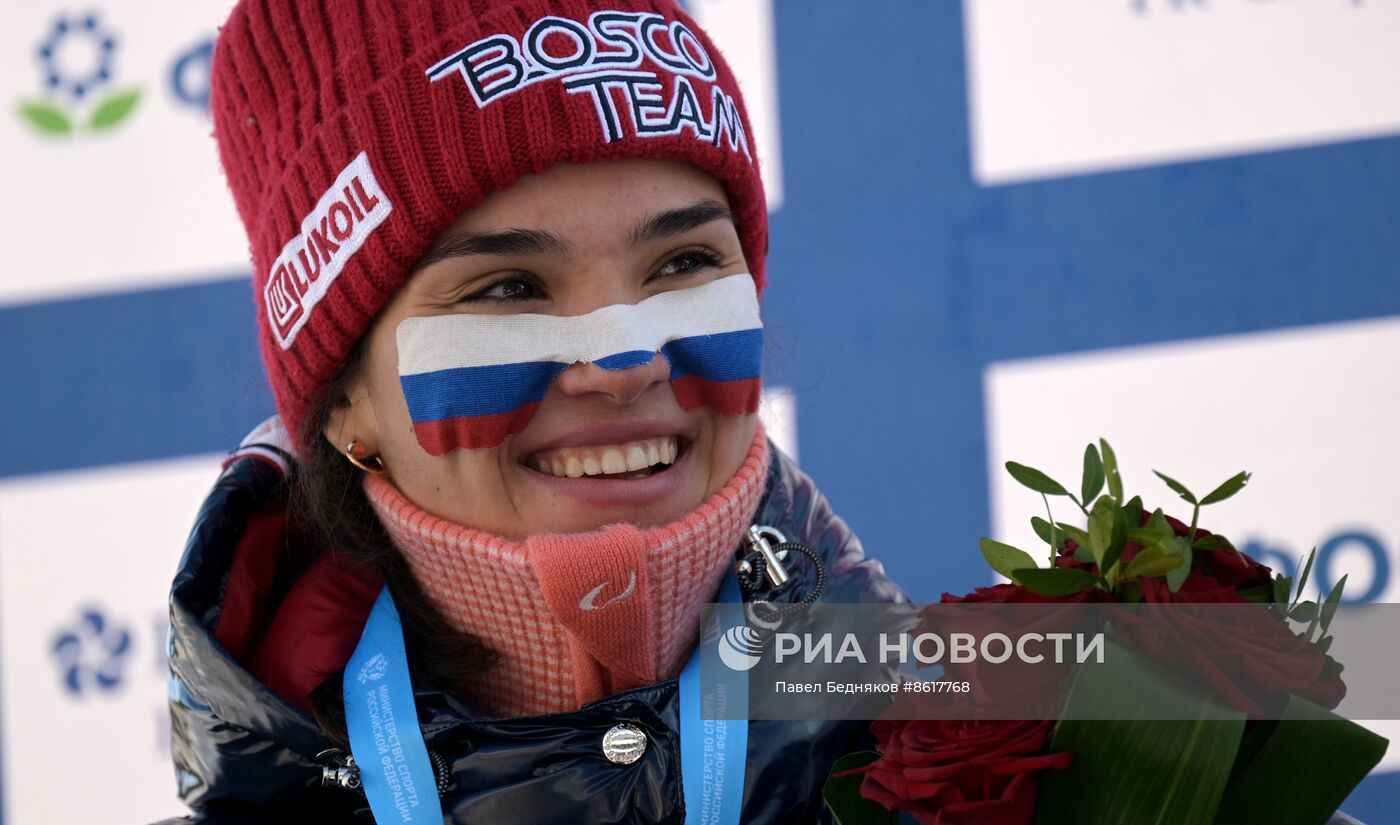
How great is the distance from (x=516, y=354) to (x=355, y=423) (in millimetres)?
222

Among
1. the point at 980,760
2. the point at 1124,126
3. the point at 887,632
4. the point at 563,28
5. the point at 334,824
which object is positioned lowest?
the point at 334,824

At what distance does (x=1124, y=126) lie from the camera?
213 cm

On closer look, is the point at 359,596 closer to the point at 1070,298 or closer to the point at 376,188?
the point at 376,188

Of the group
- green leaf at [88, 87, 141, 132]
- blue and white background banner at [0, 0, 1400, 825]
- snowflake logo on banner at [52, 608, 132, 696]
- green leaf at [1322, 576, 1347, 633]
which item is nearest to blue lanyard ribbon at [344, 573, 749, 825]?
green leaf at [1322, 576, 1347, 633]

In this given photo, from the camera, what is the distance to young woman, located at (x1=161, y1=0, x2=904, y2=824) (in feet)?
3.48

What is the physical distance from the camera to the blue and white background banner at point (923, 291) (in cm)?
211

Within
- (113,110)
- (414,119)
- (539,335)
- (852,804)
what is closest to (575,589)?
(539,335)

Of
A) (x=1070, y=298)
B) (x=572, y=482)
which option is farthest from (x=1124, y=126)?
(x=572, y=482)

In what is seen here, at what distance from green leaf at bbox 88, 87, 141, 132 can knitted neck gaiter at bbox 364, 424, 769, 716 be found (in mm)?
1399

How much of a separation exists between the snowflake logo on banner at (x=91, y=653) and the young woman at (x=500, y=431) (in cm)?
120

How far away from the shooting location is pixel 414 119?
3.52 feet

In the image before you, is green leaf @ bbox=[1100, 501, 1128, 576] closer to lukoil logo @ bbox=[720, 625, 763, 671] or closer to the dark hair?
lukoil logo @ bbox=[720, 625, 763, 671]

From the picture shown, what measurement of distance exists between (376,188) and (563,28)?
0.69ft

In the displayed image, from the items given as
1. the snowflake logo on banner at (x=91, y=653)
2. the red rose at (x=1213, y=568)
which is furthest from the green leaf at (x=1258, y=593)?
the snowflake logo on banner at (x=91, y=653)
